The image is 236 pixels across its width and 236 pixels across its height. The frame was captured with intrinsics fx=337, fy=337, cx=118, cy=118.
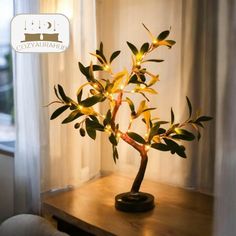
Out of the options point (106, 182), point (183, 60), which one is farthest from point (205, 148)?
point (106, 182)

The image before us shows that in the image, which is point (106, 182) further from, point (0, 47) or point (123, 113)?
point (0, 47)

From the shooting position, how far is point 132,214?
146 cm

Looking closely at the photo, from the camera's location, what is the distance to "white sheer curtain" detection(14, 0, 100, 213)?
1662mm

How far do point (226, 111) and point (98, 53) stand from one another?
0.75 meters

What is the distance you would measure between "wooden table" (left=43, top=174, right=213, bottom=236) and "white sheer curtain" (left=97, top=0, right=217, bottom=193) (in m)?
0.10

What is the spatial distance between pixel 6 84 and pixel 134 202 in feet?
3.39

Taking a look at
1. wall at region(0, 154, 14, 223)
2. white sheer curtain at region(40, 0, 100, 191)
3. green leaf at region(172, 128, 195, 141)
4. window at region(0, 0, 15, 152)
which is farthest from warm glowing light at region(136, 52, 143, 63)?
wall at region(0, 154, 14, 223)

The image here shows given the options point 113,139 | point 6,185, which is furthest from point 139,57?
point 6,185

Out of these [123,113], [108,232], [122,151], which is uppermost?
[123,113]

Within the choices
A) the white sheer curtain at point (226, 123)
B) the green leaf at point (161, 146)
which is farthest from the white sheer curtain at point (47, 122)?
the white sheer curtain at point (226, 123)

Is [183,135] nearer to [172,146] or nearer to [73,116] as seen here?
[172,146]

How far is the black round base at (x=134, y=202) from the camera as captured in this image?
4.83 feet

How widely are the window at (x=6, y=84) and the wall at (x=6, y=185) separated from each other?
71 millimetres

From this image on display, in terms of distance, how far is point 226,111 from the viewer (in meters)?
0.92
